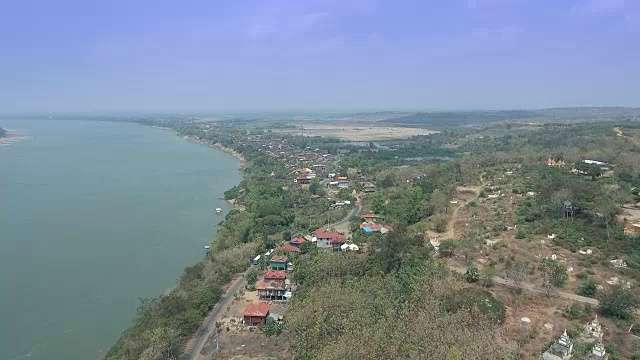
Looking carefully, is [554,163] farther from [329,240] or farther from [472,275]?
[472,275]

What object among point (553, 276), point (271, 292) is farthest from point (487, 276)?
point (271, 292)

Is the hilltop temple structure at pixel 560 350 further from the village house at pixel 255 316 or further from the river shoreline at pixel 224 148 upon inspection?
the river shoreline at pixel 224 148

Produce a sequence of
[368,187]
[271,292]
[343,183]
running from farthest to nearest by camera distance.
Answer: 1. [343,183]
2. [368,187]
3. [271,292]

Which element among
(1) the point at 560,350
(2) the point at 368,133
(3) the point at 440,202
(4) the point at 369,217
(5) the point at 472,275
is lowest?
(2) the point at 368,133

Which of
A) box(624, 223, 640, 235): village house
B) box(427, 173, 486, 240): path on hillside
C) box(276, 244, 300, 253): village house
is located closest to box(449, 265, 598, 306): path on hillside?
box(427, 173, 486, 240): path on hillside

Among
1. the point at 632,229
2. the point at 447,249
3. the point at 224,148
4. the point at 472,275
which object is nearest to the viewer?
the point at 472,275

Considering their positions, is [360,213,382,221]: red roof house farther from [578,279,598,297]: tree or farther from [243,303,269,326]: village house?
[578,279,598,297]: tree

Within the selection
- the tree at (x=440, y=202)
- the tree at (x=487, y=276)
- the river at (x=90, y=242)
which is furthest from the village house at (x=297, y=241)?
the tree at (x=487, y=276)

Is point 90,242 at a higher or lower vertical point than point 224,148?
lower
